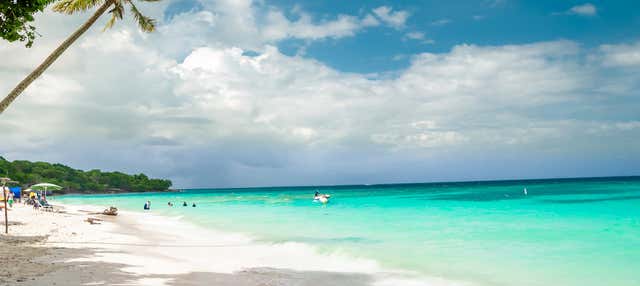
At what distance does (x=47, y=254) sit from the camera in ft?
38.2

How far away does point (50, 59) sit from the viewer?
1048cm

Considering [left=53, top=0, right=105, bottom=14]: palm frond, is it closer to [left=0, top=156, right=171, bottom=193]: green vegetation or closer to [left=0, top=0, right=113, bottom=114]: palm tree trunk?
[left=0, top=0, right=113, bottom=114]: palm tree trunk

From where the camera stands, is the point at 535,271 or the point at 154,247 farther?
the point at 154,247

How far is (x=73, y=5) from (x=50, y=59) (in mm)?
2642

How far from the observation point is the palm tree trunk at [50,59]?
9495mm

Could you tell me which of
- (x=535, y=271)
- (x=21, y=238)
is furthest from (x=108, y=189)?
(x=535, y=271)

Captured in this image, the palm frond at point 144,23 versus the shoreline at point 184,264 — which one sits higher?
the palm frond at point 144,23

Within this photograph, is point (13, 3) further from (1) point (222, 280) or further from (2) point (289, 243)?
(2) point (289, 243)

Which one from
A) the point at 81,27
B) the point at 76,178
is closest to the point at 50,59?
the point at 81,27

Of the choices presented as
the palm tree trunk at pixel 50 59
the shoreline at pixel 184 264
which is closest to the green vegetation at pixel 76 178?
the shoreline at pixel 184 264

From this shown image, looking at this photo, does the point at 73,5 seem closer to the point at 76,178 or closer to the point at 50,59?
the point at 50,59

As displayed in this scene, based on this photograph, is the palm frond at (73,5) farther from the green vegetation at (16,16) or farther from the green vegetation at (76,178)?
the green vegetation at (76,178)

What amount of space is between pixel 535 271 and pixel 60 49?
1384 cm

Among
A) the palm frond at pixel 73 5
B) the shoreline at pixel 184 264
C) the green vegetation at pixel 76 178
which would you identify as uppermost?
the palm frond at pixel 73 5
